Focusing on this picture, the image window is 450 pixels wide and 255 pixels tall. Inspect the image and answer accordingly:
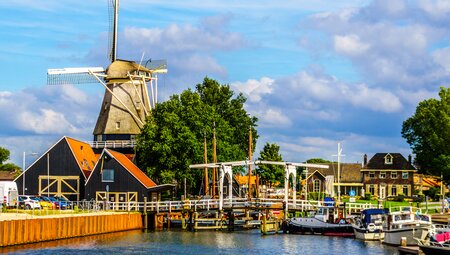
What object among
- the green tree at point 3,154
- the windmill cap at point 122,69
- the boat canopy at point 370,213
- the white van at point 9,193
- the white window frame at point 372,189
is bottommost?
the boat canopy at point 370,213

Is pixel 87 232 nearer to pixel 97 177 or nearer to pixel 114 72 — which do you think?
pixel 97 177

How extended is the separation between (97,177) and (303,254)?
34953 millimetres

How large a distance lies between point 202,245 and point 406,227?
1623 centimetres

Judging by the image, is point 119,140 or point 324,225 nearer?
point 324,225

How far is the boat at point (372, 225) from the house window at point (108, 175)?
29561mm

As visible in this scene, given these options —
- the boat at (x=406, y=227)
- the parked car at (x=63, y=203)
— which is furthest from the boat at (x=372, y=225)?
the parked car at (x=63, y=203)

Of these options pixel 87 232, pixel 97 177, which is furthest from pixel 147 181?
pixel 87 232

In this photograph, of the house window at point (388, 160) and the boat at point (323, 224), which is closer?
the boat at point (323, 224)

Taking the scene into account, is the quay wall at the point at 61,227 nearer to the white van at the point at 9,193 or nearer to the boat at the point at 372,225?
the white van at the point at 9,193

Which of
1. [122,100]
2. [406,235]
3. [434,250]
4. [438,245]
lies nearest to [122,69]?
[122,100]

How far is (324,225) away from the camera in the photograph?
75.5m

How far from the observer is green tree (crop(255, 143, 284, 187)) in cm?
12425

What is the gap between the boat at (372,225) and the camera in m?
69.4

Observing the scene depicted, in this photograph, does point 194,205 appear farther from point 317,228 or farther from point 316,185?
point 316,185
